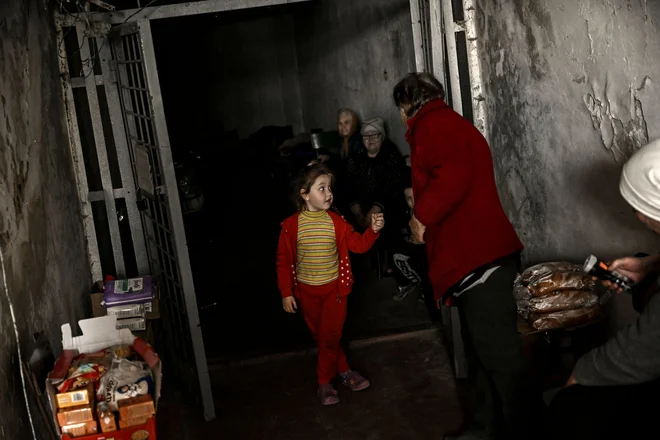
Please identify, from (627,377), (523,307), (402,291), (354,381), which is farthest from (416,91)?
(402,291)

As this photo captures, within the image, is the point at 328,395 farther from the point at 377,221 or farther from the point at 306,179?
the point at 306,179

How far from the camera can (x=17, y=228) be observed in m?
3.24

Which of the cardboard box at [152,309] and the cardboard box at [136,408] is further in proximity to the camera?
the cardboard box at [152,309]

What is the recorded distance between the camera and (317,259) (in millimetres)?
4234

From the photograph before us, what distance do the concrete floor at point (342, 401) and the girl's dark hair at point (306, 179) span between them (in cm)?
120

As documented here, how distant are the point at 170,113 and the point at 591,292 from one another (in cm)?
1032

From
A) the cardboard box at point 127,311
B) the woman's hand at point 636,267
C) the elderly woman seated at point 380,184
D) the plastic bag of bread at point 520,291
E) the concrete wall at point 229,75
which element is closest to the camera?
the woman's hand at point 636,267

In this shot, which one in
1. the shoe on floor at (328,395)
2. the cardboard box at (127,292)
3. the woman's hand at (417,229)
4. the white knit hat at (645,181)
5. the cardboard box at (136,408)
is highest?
the white knit hat at (645,181)

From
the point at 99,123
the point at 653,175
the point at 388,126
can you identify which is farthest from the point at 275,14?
the point at 653,175

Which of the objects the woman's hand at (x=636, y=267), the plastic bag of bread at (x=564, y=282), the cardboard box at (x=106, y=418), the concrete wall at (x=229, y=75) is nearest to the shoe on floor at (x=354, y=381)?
the plastic bag of bread at (x=564, y=282)

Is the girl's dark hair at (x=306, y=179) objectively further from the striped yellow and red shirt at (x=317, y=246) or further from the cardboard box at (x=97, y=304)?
the cardboard box at (x=97, y=304)

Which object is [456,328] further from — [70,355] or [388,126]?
[388,126]

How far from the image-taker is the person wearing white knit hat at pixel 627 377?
7.52 feet

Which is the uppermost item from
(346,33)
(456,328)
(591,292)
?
(346,33)
